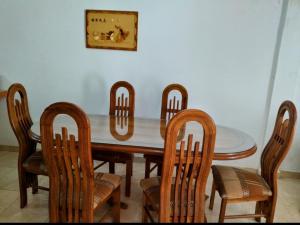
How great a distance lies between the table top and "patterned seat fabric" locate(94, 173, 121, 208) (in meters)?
0.24

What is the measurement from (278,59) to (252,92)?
42 centimetres

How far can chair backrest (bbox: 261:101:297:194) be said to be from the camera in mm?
1603

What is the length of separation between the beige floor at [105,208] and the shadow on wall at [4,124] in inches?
21.1

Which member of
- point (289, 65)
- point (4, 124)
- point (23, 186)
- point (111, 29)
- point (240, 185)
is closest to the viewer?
point (240, 185)

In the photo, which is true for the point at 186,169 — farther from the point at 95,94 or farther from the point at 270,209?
the point at 95,94

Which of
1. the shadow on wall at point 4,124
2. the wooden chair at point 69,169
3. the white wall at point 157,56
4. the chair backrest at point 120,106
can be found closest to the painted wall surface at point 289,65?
the white wall at point 157,56

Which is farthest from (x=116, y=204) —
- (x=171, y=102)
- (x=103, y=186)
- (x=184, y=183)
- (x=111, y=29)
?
(x=111, y=29)

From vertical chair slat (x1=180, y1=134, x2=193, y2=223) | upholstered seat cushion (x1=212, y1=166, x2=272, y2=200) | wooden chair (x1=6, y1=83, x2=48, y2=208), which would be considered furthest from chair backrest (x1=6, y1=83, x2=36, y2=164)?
upholstered seat cushion (x1=212, y1=166, x2=272, y2=200)

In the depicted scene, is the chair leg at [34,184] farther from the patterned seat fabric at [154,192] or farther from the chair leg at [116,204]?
the patterned seat fabric at [154,192]

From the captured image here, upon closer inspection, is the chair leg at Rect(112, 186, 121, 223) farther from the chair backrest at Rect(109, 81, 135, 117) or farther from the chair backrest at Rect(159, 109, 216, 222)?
the chair backrest at Rect(109, 81, 135, 117)

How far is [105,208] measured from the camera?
83.6 inches

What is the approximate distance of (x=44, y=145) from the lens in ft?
4.62

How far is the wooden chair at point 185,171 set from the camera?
1300 mm

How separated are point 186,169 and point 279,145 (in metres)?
0.76
